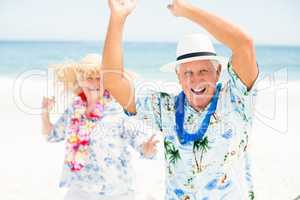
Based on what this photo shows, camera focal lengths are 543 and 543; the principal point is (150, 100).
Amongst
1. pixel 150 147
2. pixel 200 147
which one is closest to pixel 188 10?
pixel 200 147

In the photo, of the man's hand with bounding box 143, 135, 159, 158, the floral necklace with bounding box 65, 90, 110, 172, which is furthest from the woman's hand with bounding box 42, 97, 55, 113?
the man's hand with bounding box 143, 135, 159, 158

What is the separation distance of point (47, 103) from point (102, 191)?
1.67 ft

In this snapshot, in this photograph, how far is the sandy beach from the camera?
352cm

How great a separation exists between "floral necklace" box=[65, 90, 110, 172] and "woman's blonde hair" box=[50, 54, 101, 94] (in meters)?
0.11

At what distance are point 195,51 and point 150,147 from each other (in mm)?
849

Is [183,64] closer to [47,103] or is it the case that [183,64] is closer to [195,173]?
[195,173]

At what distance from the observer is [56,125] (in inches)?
100

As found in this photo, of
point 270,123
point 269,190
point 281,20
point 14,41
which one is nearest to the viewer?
point 269,190

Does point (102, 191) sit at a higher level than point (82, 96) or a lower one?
lower

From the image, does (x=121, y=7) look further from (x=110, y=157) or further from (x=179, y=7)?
(x=110, y=157)

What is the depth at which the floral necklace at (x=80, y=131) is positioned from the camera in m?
2.35

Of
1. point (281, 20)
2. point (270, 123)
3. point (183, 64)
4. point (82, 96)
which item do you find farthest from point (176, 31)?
point (183, 64)

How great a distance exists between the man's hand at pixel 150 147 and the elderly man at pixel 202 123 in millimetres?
733

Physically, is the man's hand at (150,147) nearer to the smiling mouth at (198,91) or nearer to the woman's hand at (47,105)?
the woman's hand at (47,105)
